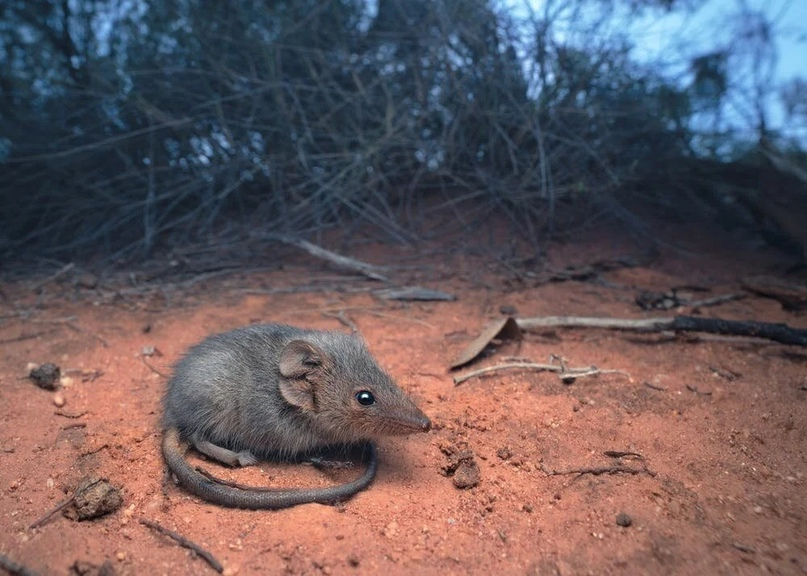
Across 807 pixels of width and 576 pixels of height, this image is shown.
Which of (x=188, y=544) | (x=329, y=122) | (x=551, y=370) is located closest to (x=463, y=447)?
(x=551, y=370)

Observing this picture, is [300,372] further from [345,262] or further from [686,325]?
[345,262]

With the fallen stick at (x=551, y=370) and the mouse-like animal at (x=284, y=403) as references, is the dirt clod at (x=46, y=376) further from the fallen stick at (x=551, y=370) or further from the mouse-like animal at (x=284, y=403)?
the fallen stick at (x=551, y=370)

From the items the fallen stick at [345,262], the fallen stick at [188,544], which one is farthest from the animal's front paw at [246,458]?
the fallen stick at [345,262]

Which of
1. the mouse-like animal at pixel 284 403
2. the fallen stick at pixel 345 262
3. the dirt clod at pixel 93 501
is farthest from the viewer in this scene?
the fallen stick at pixel 345 262

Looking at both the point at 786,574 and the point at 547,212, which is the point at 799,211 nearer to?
the point at 547,212

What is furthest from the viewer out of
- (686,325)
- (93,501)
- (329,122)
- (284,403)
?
(329,122)

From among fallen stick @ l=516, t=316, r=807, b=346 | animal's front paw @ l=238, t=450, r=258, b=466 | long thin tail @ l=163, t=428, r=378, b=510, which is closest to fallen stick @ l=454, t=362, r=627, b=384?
fallen stick @ l=516, t=316, r=807, b=346

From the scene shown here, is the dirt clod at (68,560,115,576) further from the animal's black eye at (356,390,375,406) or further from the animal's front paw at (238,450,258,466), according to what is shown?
the animal's black eye at (356,390,375,406)
